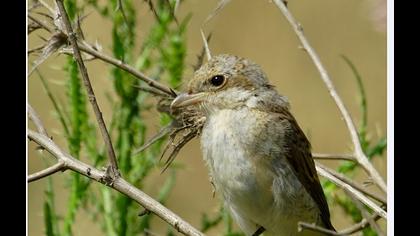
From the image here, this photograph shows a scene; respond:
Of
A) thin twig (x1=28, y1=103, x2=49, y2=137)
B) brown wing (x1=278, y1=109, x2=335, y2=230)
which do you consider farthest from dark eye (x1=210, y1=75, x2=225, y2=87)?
thin twig (x1=28, y1=103, x2=49, y2=137)

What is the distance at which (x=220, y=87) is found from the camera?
3230 mm

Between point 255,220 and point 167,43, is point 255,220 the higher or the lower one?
the lower one

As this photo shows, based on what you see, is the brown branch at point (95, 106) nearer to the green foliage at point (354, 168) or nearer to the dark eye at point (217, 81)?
the dark eye at point (217, 81)

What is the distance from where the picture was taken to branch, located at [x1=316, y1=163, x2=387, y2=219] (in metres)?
2.76

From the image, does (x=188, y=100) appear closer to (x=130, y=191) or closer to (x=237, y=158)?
(x=237, y=158)

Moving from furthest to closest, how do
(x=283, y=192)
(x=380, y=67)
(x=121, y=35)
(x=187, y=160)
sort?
(x=187, y=160)
(x=380, y=67)
(x=121, y=35)
(x=283, y=192)

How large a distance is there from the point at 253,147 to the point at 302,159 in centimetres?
25

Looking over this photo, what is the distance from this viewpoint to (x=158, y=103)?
3.64 m

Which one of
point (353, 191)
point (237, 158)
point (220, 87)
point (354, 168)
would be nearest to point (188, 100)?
point (220, 87)

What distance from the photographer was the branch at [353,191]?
276 centimetres

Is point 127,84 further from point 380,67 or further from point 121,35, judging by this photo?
point 380,67
